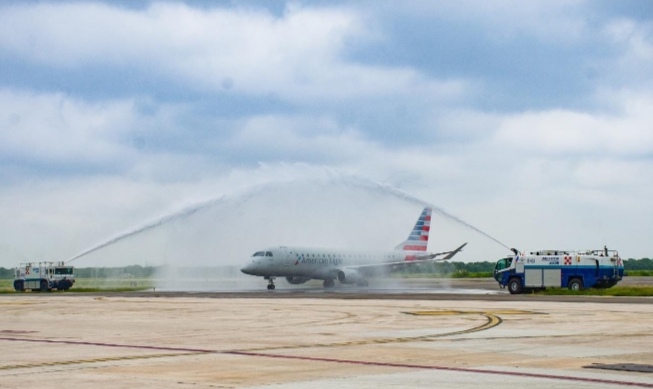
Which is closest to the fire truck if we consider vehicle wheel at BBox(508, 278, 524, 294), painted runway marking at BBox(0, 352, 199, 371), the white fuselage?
the white fuselage

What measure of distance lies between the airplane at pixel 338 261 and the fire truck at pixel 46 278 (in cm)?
2054

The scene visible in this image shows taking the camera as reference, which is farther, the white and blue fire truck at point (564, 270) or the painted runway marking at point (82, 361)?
the white and blue fire truck at point (564, 270)

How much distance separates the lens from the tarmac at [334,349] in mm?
17250

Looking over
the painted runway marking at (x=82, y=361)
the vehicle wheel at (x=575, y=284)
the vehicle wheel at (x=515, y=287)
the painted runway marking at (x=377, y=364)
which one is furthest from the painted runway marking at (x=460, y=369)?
the vehicle wheel at (x=575, y=284)

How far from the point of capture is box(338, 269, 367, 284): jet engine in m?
92.8

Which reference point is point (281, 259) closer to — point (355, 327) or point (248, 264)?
point (248, 264)

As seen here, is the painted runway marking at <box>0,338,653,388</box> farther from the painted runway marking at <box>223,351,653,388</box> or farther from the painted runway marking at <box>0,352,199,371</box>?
the painted runway marking at <box>0,352,199,371</box>

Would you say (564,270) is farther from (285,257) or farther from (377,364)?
(377,364)

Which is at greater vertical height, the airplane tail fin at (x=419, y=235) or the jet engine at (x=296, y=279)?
the airplane tail fin at (x=419, y=235)

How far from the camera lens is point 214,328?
3128cm

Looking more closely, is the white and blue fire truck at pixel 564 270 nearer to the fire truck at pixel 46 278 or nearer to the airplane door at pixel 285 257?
the airplane door at pixel 285 257

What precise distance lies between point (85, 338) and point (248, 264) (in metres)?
56.8

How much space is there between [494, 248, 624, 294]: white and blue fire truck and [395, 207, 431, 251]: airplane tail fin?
4019 cm

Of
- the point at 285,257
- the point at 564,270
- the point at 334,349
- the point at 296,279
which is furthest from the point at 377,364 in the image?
the point at 296,279
